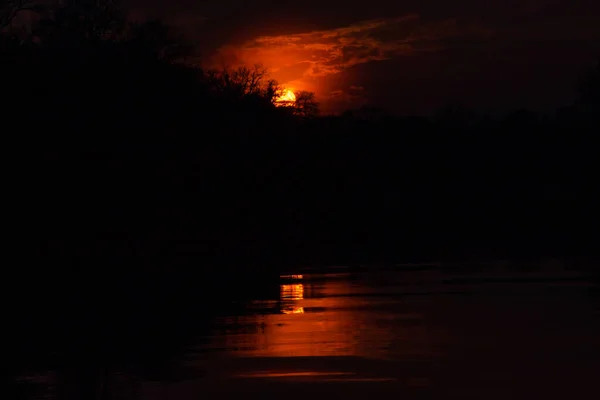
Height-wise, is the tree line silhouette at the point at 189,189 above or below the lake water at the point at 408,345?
above

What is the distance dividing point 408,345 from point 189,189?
121ft

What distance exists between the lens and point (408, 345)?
1491 cm

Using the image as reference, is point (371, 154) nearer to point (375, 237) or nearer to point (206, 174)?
point (206, 174)

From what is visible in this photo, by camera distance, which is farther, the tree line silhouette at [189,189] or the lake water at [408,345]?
the tree line silhouette at [189,189]

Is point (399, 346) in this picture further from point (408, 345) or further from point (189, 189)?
point (189, 189)

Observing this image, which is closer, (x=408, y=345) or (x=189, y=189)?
(x=408, y=345)

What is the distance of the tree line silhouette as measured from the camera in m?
23.0

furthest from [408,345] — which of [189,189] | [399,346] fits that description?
[189,189]

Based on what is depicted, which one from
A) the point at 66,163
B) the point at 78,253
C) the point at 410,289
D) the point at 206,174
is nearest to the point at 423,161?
the point at 206,174

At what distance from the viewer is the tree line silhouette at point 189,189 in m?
23.0

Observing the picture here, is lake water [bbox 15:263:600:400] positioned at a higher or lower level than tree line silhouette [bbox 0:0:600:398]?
lower

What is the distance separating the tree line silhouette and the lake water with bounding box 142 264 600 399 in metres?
1.35

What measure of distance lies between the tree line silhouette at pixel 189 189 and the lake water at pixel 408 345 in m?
1.35

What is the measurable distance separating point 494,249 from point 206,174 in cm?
2016
